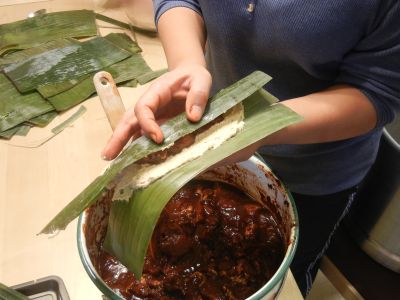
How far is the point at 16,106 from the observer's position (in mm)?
Answer: 1157

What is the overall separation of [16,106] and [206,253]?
32.0 inches

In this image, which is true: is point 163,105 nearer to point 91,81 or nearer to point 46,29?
point 91,81

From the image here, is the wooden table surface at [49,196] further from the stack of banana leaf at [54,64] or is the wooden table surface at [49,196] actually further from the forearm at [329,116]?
the forearm at [329,116]

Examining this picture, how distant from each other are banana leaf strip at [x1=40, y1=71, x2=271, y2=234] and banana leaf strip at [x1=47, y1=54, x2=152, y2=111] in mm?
697

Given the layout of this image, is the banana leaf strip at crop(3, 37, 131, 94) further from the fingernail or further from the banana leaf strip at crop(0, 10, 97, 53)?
the fingernail

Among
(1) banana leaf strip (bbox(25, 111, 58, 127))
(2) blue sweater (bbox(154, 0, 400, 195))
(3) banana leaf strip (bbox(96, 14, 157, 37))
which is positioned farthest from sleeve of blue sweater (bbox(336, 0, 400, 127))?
(3) banana leaf strip (bbox(96, 14, 157, 37))

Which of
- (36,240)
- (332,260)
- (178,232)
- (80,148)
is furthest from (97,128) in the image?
(332,260)

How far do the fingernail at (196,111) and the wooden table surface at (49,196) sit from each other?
34cm

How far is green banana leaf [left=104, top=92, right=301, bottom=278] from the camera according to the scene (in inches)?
18.0

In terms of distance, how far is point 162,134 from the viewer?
1.68 feet

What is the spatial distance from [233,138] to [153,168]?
10cm

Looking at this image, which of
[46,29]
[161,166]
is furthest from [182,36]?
[46,29]

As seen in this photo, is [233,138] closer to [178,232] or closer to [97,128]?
[178,232]

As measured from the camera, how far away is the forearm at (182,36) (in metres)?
0.71
